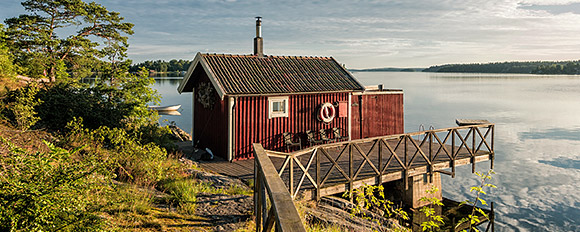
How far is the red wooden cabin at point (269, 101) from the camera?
1245 cm

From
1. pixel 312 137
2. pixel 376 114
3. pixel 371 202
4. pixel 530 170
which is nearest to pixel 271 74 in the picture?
pixel 312 137

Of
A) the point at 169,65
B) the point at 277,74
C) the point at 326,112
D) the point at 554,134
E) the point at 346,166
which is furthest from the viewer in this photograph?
the point at 169,65

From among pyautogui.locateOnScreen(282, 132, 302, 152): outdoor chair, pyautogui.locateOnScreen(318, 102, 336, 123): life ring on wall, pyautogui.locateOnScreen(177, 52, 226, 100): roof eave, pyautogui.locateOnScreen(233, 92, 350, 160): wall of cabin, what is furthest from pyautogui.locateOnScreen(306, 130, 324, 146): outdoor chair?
pyautogui.locateOnScreen(177, 52, 226, 100): roof eave

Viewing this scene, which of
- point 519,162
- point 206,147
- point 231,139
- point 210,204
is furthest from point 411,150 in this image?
point 519,162

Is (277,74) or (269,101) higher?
(277,74)

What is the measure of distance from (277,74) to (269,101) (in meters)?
1.34

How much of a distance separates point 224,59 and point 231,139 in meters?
3.02

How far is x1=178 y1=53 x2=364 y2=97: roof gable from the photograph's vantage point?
1252cm

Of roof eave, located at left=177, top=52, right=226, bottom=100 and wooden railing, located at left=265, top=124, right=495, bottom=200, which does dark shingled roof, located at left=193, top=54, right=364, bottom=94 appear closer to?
roof eave, located at left=177, top=52, right=226, bottom=100

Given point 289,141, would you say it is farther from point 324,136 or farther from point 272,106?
point 324,136

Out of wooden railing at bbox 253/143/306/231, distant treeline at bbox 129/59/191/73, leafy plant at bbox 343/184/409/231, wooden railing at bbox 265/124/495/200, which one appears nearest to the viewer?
wooden railing at bbox 253/143/306/231

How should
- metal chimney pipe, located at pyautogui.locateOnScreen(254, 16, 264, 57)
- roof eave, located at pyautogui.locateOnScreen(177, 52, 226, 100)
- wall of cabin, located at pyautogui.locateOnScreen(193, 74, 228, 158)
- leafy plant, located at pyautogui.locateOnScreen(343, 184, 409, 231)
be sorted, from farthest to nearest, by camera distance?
metal chimney pipe, located at pyautogui.locateOnScreen(254, 16, 264, 57) < wall of cabin, located at pyautogui.locateOnScreen(193, 74, 228, 158) < roof eave, located at pyautogui.locateOnScreen(177, 52, 226, 100) < leafy plant, located at pyautogui.locateOnScreen(343, 184, 409, 231)

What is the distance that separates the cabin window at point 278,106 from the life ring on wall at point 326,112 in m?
1.40

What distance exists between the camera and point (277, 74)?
45.2 ft
